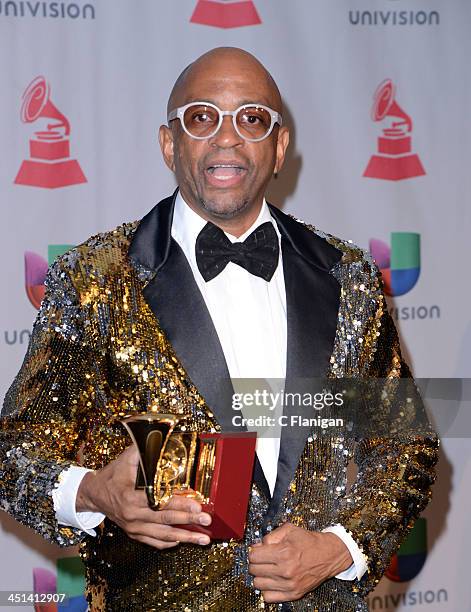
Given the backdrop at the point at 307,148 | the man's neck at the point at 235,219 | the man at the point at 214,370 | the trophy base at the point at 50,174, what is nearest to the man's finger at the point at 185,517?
the man at the point at 214,370

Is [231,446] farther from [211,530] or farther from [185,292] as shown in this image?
[185,292]

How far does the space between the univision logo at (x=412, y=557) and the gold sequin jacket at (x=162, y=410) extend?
4.93ft

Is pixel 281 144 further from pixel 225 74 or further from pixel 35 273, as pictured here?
pixel 35 273

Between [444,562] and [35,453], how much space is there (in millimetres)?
2072

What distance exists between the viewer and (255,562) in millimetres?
1615

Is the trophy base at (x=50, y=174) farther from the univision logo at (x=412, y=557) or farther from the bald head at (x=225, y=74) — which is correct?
the univision logo at (x=412, y=557)

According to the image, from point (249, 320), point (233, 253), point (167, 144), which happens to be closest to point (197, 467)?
point (249, 320)

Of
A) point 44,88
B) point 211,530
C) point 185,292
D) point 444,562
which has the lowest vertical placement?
point 444,562

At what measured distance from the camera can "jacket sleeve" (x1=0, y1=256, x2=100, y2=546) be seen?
168 cm

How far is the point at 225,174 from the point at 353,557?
77 centimetres

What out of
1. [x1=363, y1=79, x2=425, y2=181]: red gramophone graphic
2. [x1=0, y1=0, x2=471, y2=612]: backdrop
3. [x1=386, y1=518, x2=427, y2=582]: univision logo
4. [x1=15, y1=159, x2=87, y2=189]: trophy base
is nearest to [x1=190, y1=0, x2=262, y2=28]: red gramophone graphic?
[x1=0, y1=0, x2=471, y2=612]: backdrop

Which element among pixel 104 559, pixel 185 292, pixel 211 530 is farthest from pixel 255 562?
pixel 185 292

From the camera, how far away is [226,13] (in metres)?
3.02

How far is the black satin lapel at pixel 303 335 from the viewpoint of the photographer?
1783 mm
